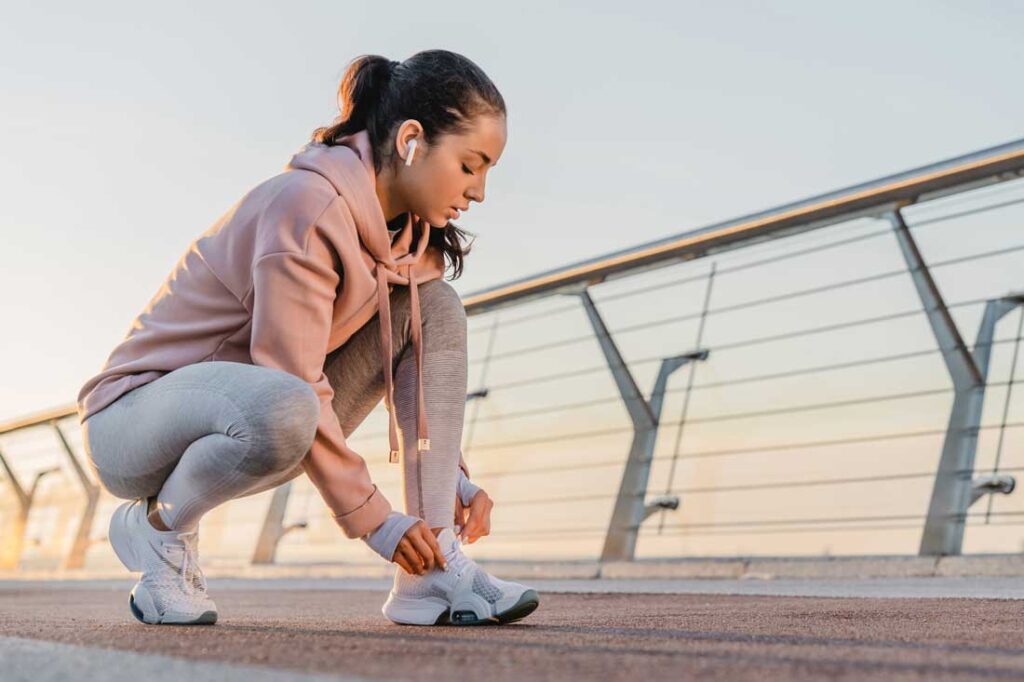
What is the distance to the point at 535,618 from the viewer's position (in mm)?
1702

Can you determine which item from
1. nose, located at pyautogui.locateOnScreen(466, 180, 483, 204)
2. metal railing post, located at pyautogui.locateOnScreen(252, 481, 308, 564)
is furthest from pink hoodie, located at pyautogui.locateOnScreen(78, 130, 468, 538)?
metal railing post, located at pyautogui.locateOnScreen(252, 481, 308, 564)

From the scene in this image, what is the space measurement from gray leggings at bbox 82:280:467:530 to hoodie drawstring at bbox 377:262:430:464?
13 millimetres

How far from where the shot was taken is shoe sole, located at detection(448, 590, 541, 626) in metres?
1.51

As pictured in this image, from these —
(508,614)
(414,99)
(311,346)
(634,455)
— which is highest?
(634,455)

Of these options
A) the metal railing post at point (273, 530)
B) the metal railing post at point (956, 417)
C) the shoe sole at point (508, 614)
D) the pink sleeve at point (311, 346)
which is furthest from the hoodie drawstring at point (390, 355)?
the metal railing post at point (273, 530)

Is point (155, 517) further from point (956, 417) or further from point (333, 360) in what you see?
point (956, 417)

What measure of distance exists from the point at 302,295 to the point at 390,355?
212 mm

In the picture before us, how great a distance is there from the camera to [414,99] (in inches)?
64.8

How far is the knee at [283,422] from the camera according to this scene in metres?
1.41

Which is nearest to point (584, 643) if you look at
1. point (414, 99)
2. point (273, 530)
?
point (414, 99)

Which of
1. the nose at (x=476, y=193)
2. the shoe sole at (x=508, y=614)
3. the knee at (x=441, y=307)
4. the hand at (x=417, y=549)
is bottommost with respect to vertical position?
the shoe sole at (x=508, y=614)

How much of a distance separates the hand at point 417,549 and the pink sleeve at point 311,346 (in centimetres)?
4

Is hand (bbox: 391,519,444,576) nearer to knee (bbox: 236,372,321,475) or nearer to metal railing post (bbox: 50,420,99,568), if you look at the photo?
knee (bbox: 236,372,321,475)

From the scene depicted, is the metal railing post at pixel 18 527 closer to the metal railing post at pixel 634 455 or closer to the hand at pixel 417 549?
the metal railing post at pixel 634 455
